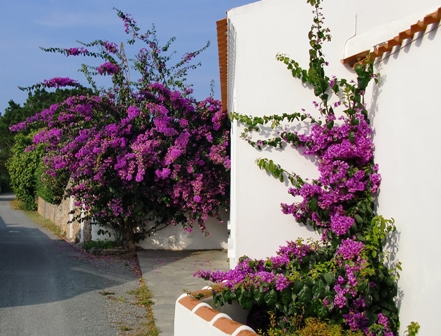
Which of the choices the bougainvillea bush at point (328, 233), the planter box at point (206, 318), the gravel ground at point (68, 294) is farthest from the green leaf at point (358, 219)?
the gravel ground at point (68, 294)

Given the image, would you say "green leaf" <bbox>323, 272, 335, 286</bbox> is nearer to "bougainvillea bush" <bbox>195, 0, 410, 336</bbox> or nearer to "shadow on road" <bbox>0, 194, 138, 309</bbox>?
"bougainvillea bush" <bbox>195, 0, 410, 336</bbox>

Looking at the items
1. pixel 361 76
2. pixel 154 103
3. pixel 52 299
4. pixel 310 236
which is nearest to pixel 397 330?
pixel 310 236

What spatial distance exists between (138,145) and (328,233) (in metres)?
7.21

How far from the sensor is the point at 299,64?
250 inches

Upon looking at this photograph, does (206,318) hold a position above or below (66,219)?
above

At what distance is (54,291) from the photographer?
920cm

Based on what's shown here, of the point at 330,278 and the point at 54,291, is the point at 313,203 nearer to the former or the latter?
the point at 330,278

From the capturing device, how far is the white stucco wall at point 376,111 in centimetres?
468

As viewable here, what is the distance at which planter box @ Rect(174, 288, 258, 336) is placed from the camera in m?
4.48

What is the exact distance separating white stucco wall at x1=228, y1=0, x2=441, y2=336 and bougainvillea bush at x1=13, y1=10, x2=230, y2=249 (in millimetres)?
6261

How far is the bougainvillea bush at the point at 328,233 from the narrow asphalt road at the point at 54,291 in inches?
96.8

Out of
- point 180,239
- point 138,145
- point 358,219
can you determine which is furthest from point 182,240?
point 358,219

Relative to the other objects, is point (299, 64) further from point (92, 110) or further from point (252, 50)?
point (92, 110)

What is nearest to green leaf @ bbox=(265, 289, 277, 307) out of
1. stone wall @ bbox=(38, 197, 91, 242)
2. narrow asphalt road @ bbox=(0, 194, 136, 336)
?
narrow asphalt road @ bbox=(0, 194, 136, 336)
